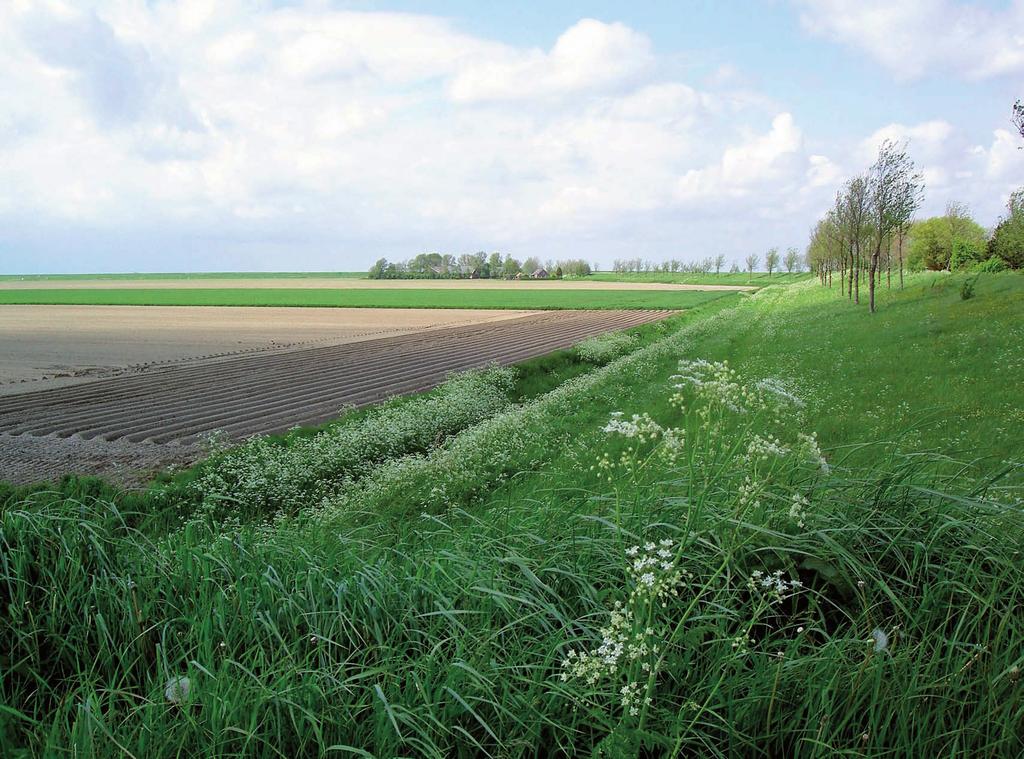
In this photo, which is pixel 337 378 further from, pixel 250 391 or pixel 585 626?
pixel 585 626

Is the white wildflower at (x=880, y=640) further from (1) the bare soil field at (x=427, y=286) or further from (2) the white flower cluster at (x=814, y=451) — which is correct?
(1) the bare soil field at (x=427, y=286)

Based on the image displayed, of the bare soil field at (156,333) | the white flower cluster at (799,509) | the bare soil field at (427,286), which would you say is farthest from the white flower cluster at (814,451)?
the bare soil field at (427,286)

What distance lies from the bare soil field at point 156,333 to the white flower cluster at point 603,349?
725 inches

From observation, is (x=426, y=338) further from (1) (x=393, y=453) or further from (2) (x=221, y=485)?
(2) (x=221, y=485)

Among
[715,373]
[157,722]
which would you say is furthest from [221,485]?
[715,373]

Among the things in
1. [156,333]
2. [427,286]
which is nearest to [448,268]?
[427,286]

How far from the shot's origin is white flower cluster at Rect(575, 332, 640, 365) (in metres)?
31.0

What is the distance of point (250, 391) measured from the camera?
76.1ft

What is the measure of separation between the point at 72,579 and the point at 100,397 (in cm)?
2009

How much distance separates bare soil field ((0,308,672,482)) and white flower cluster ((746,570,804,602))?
12367 millimetres

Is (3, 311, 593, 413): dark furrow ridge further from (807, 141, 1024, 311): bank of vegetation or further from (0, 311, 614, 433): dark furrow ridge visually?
(807, 141, 1024, 311): bank of vegetation

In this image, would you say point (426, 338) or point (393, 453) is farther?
point (426, 338)

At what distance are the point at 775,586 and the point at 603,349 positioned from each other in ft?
91.0

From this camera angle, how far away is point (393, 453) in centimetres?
1445
